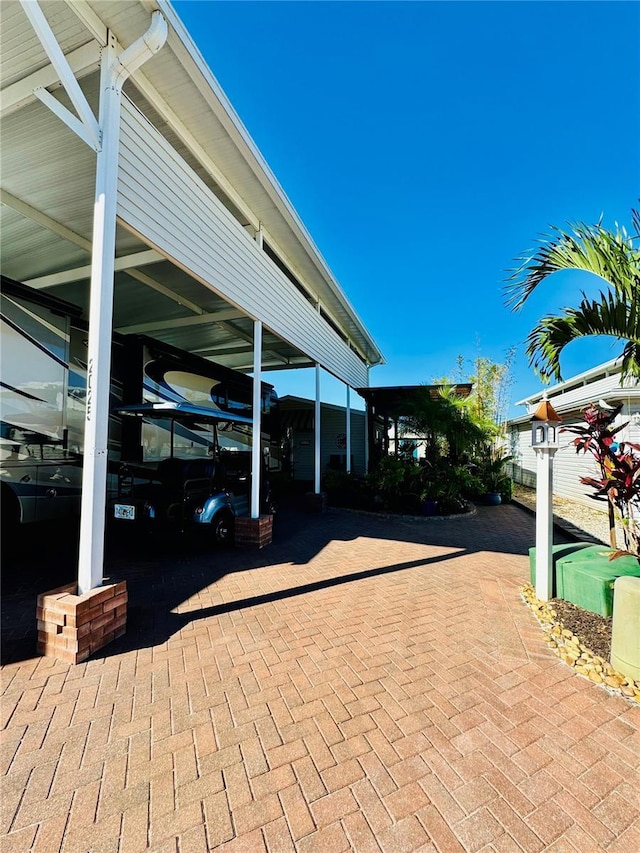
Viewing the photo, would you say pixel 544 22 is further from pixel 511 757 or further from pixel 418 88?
pixel 511 757

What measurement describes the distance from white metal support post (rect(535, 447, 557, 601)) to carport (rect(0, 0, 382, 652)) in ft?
13.2

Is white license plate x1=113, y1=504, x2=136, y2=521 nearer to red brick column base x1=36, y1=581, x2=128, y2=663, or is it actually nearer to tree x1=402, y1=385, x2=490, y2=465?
red brick column base x1=36, y1=581, x2=128, y2=663

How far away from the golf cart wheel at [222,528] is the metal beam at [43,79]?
5.08m

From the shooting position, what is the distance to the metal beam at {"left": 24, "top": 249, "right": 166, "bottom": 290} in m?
4.62

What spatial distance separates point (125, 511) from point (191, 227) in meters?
3.87

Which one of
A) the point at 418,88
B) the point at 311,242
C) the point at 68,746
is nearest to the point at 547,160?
the point at 418,88

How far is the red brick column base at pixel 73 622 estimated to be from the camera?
9.11ft

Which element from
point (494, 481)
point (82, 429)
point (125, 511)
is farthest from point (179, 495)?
point (494, 481)

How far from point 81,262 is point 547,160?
10.2 metres

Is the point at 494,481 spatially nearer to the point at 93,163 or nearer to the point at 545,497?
the point at 545,497

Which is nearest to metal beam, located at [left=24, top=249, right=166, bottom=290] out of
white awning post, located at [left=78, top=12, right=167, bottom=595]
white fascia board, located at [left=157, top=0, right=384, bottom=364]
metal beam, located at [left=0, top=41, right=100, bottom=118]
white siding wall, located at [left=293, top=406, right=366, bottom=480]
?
white awning post, located at [left=78, top=12, right=167, bottom=595]

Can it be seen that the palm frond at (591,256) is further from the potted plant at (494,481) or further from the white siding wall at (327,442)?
the white siding wall at (327,442)

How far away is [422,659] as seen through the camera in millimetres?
2930

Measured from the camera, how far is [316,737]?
6.91 ft
